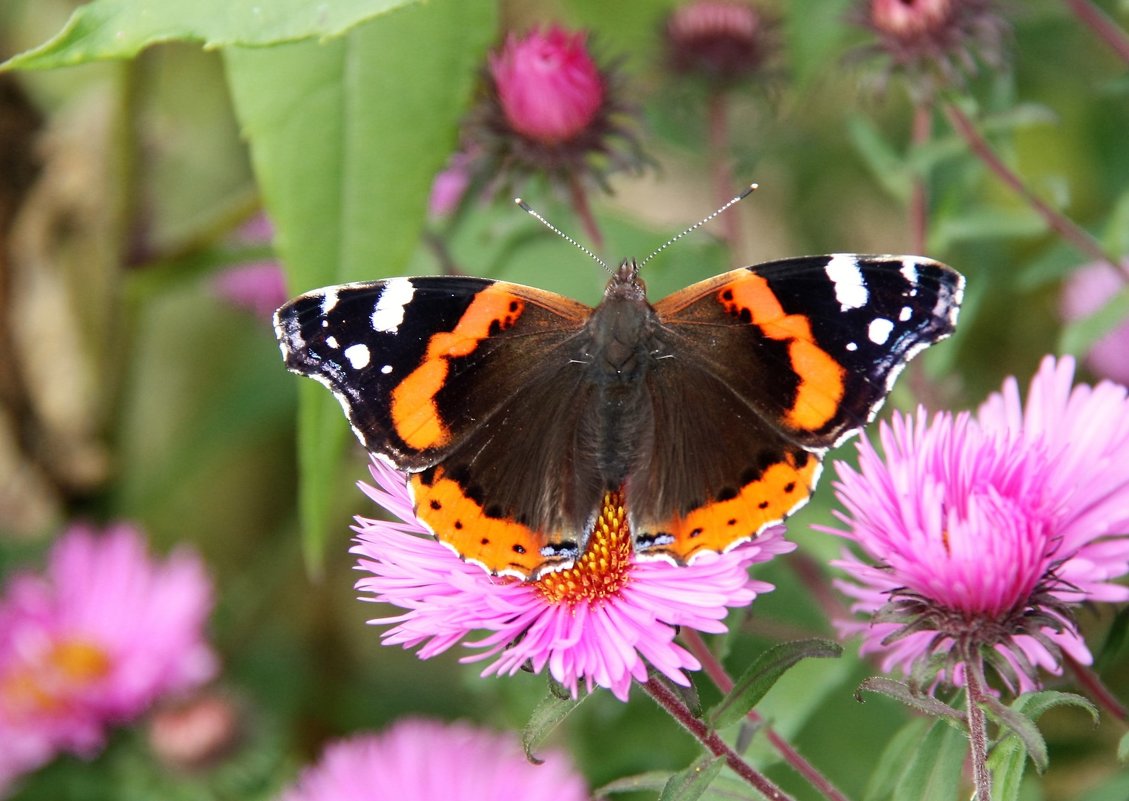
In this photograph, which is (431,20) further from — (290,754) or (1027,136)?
(1027,136)

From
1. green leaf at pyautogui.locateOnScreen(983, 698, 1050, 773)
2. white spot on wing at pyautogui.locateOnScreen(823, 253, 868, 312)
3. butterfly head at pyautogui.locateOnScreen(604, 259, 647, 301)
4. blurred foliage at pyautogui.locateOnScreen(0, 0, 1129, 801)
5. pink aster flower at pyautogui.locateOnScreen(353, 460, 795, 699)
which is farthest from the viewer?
blurred foliage at pyautogui.locateOnScreen(0, 0, 1129, 801)

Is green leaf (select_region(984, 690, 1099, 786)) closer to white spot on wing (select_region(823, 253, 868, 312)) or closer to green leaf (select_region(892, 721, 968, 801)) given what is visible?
green leaf (select_region(892, 721, 968, 801))

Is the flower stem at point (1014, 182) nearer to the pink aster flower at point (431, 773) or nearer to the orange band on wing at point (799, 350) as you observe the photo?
the orange band on wing at point (799, 350)

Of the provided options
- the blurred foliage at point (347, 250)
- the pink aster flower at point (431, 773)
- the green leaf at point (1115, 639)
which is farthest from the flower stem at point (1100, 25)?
the pink aster flower at point (431, 773)

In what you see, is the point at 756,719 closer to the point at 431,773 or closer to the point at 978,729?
the point at 978,729

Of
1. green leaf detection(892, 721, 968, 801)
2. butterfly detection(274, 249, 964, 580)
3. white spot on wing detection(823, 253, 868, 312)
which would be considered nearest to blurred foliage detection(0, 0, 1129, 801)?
green leaf detection(892, 721, 968, 801)

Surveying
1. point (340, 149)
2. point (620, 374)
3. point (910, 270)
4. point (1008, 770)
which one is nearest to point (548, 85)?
point (340, 149)

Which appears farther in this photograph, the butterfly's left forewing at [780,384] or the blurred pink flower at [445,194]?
the blurred pink flower at [445,194]
